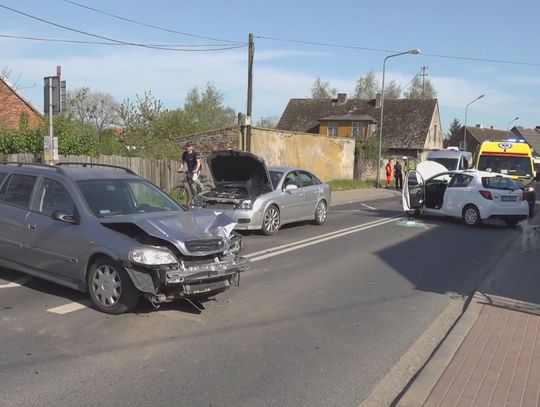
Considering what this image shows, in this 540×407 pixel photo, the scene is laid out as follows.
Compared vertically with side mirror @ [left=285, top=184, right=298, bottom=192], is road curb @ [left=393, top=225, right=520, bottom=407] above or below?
below

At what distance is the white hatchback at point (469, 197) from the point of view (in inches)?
619

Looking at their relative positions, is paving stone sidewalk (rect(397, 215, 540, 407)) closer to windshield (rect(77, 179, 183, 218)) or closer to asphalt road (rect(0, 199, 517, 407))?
asphalt road (rect(0, 199, 517, 407))

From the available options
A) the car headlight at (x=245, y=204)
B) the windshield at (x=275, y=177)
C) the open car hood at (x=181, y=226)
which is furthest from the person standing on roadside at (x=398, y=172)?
the open car hood at (x=181, y=226)

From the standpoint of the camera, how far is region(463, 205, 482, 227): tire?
16.0 m

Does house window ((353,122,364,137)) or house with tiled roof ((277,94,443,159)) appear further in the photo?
house with tiled roof ((277,94,443,159))

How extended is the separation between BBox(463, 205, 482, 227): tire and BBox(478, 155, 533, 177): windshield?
17.6ft

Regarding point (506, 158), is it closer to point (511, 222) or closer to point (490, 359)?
point (511, 222)

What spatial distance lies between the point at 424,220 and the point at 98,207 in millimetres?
12537

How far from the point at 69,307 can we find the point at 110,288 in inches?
23.9

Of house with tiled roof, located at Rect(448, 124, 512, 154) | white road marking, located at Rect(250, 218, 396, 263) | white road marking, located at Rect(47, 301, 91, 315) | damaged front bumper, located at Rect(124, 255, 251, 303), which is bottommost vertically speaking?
white road marking, located at Rect(47, 301, 91, 315)

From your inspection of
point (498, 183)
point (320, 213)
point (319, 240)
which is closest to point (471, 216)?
point (498, 183)

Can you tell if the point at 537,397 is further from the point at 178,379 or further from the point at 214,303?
the point at 214,303

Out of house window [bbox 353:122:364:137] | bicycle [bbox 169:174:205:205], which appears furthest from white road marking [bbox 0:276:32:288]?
house window [bbox 353:122:364:137]

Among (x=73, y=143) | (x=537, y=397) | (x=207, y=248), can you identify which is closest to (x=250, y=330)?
(x=207, y=248)
